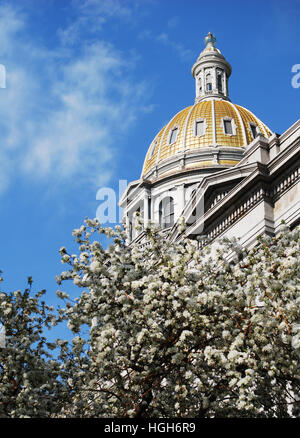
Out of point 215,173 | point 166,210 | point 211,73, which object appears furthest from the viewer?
point 211,73

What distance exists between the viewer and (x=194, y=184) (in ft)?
209

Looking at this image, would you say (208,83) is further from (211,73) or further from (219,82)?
(211,73)

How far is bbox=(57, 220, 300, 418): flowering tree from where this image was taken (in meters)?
12.0

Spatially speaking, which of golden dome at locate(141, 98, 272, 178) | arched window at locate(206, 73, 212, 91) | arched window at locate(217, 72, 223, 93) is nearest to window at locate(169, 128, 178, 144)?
golden dome at locate(141, 98, 272, 178)

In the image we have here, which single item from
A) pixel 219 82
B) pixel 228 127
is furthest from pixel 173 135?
pixel 219 82

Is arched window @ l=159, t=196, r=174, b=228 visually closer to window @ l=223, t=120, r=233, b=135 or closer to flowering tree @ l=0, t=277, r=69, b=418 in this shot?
window @ l=223, t=120, r=233, b=135

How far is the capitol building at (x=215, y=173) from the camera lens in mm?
22938

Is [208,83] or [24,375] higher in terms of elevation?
[208,83]

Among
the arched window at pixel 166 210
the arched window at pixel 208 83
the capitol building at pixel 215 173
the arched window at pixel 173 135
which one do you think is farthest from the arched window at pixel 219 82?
the arched window at pixel 166 210

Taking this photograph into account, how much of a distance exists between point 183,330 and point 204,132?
56935 mm

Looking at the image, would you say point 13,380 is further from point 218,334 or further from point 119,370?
point 218,334

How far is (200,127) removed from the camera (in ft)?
227

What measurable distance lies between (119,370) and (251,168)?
12600 millimetres
